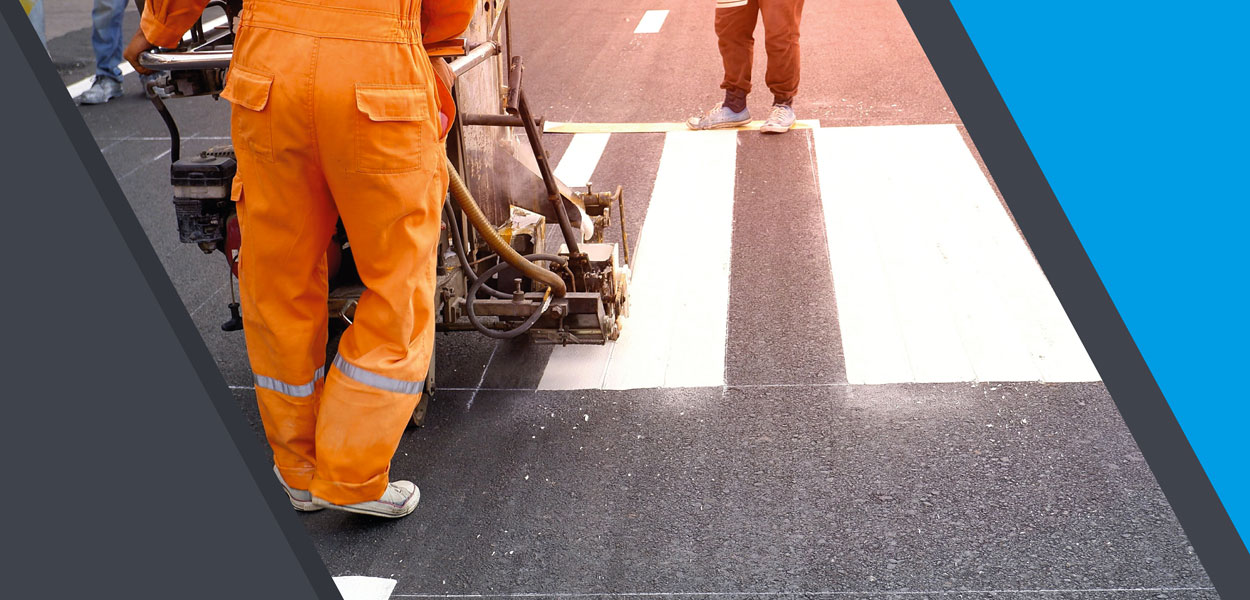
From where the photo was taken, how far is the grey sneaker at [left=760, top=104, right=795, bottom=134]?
6.77 metres

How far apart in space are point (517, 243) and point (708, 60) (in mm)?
5139

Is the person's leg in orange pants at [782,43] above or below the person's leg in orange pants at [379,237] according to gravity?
below

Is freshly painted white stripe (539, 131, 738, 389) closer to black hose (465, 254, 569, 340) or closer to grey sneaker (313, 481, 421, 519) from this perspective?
black hose (465, 254, 569, 340)

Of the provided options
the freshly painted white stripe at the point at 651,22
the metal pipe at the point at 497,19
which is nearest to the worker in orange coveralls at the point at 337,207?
the metal pipe at the point at 497,19

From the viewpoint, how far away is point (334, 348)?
4.06 m

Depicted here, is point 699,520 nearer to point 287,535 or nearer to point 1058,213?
point 1058,213

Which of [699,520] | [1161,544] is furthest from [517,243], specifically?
[1161,544]

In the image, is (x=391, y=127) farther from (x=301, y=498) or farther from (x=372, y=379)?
(x=301, y=498)

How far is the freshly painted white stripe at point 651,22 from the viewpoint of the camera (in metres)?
9.98

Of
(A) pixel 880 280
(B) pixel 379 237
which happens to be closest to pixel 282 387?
(B) pixel 379 237

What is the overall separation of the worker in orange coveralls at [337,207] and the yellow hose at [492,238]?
0.31 metres

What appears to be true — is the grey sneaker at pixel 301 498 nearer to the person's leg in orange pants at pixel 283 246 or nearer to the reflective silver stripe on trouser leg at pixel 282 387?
Result: the person's leg in orange pants at pixel 283 246

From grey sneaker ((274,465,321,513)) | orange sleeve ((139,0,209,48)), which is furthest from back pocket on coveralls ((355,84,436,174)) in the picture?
grey sneaker ((274,465,321,513))

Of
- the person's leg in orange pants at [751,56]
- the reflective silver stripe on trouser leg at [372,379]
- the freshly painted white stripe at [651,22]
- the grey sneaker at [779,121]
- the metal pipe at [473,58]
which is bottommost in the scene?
the freshly painted white stripe at [651,22]
